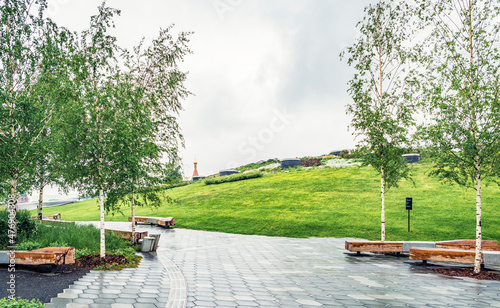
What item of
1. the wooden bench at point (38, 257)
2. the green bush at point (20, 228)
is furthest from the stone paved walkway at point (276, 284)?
the green bush at point (20, 228)

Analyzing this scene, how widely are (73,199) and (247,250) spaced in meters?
49.9

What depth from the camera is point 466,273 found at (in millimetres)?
10133

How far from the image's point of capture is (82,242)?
1147 cm

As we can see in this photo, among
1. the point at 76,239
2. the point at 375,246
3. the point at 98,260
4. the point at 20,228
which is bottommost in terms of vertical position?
the point at 375,246

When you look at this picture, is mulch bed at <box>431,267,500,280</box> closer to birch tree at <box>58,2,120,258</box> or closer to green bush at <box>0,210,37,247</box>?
birch tree at <box>58,2,120,258</box>

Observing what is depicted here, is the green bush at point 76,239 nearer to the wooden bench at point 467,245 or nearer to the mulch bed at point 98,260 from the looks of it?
the mulch bed at point 98,260

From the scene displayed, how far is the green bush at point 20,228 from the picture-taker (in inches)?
464

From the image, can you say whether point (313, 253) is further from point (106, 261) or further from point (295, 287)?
point (106, 261)

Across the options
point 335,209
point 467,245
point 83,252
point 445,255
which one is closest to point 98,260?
point 83,252

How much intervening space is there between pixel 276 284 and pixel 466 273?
653 cm

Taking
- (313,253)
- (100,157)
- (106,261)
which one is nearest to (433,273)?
(313,253)

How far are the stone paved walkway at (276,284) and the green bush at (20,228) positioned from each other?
17.3 feet

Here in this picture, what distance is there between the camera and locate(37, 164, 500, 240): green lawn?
19.9 meters

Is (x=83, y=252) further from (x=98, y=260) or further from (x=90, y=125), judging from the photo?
(x=90, y=125)
